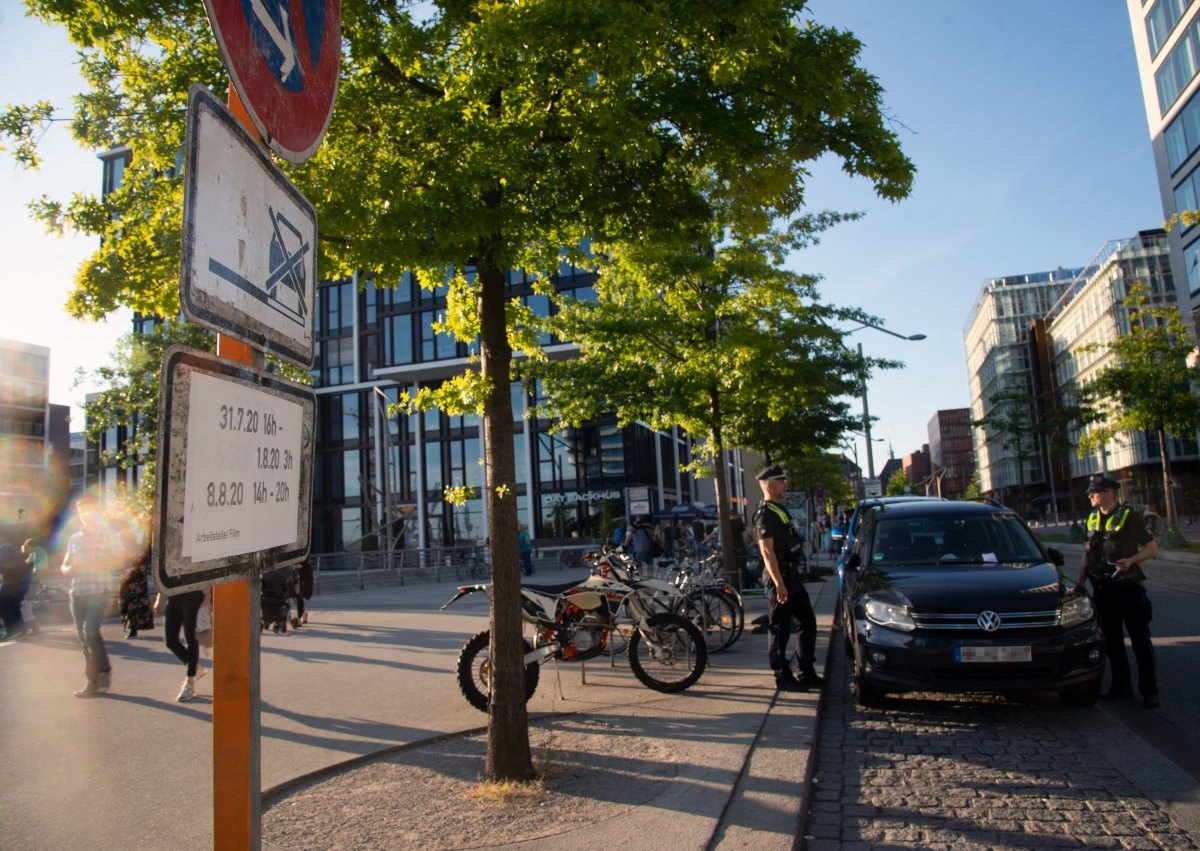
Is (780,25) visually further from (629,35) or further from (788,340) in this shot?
(788,340)

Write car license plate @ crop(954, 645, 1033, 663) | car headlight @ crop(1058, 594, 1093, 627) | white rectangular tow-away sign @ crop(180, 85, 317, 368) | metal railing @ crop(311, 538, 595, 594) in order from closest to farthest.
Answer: white rectangular tow-away sign @ crop(180, 85, 317, 368)
car license plate @ crop(954, 645, 1033, 663)
car headlight @ crop(1058, 594, 1093, 627)
metal railing @ crop(311, 538, 595, 594)

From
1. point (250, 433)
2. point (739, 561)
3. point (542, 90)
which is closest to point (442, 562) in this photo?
point (739, 561)

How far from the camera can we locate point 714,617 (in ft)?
32.4

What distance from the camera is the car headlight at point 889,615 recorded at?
6.27 m

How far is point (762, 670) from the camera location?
8.34 m

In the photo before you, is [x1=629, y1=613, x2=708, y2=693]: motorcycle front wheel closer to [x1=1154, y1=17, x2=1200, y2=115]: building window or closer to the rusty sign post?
the rusty sign post

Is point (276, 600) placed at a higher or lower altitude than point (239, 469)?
lower

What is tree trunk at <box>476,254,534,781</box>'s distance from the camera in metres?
4.85

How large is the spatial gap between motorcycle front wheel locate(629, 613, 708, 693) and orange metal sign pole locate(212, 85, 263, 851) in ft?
18.4

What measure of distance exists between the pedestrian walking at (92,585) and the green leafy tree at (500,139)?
3495 millimetres

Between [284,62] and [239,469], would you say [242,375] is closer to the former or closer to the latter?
[239,469]

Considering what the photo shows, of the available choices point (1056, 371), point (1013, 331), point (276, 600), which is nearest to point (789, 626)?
point (276, 600)

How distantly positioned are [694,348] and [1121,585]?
1026cm

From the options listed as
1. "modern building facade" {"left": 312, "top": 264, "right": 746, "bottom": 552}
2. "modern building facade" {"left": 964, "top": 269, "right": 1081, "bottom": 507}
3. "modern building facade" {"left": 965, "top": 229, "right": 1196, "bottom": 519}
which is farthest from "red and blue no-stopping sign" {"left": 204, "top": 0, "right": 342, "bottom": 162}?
"modern building facade" {"left": 964, "top": 269, "right": 1081, "bottom": 507}
